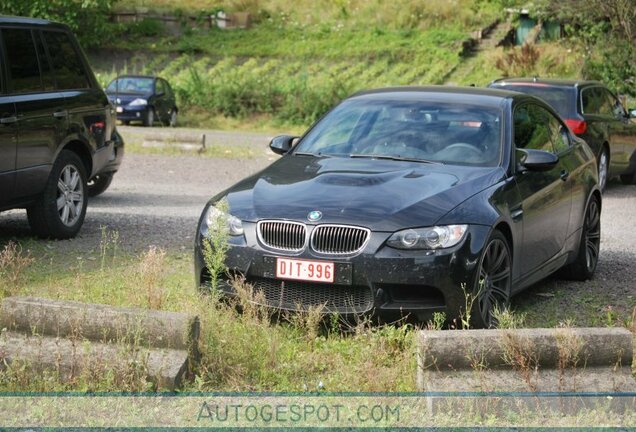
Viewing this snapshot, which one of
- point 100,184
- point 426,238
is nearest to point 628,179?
point 100,184

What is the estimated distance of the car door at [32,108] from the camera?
32.9 ft

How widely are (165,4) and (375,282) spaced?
1877 inches

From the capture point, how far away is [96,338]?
6.25 meters

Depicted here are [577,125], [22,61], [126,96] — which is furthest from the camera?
[126,96]

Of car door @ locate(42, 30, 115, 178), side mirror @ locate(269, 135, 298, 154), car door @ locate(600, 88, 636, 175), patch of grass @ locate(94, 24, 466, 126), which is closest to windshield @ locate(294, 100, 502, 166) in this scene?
side mirror @ locate(269, 135, 298, 154)

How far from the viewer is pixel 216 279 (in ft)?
24.0

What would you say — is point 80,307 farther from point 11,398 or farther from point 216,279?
point 216,279

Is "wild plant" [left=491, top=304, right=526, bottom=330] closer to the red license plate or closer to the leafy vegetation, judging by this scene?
the red license plate

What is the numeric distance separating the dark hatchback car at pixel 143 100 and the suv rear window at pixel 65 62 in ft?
Result: 70.6

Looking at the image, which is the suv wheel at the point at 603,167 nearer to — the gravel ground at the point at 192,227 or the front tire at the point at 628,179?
the gravel ground at the point at 192,227

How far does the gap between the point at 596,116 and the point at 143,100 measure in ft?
60.8

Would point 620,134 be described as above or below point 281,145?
below

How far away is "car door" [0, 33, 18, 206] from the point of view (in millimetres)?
9727

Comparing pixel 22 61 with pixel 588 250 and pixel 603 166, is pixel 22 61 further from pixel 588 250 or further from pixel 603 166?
pixel 603 166
